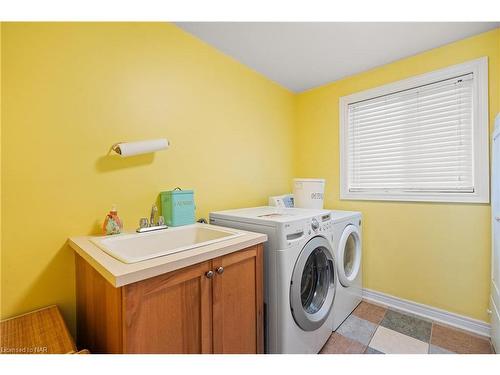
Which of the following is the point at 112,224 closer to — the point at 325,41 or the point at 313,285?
the point at 313,285

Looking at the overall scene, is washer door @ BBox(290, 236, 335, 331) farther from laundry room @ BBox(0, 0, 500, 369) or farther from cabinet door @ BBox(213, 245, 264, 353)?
cabinet door @ BBox(213, 245, 264, 353)

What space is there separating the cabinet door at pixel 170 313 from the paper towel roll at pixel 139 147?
0.79m

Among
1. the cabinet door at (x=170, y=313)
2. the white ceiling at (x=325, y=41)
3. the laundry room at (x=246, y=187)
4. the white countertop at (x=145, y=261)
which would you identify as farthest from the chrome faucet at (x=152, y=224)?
the white ceiling at (x=325, y=41)

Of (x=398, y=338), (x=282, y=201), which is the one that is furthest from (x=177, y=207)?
(x=398, y=338)

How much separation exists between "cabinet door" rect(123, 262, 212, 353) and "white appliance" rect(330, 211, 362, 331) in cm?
115

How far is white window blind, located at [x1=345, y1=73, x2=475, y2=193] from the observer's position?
1708 millimetres

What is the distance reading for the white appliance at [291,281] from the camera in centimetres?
123

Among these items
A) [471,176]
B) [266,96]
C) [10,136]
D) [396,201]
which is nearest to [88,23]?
[10,136]

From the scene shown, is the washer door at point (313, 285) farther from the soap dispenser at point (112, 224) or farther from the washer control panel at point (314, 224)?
the soap dispenser at point (112, 224)

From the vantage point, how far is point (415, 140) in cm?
191

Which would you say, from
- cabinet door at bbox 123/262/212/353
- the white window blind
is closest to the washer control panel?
cabinet door at bbox 123/262/212/353

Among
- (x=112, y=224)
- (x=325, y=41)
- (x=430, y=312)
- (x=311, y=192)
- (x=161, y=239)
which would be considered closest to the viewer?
(x=112, y=224)

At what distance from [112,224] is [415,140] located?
7.96 ft

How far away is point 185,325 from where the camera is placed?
893 mm
